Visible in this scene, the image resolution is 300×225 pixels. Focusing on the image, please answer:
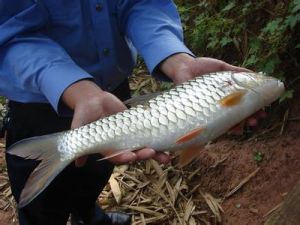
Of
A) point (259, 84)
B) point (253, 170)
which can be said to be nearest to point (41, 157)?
point (259, 84)

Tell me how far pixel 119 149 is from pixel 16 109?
672mm

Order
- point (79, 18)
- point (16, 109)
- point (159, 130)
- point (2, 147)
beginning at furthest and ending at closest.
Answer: point (2, 147) → point (16, 109) → point (79, 18) → point (159, 130)

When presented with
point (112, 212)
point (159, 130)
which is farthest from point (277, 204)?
point (159, 130)

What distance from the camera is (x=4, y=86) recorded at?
223cm

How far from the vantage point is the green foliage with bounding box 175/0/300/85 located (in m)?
3.40

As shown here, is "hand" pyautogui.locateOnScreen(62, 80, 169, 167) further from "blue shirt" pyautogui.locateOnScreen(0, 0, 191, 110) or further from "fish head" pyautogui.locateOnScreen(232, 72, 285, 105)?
"fish head" pyautogui.locateOnScreen(232, 72, 285, 105)

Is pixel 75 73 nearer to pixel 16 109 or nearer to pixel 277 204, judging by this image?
pixel 16 109

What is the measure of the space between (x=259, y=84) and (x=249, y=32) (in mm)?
1839

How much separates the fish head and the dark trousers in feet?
2.48

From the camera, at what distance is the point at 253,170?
3.19m

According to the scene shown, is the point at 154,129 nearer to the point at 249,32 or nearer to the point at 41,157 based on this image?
the point at 41,157

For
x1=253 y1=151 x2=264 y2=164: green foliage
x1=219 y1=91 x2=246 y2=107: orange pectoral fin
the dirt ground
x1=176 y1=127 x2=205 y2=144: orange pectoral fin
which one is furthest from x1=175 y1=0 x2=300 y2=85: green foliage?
x1=176 y1=127 x2=205 y2=144: orange pectoral fin

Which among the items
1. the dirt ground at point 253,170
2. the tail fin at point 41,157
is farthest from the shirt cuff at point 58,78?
the dirt ground at point 253,170

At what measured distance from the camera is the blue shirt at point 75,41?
205 centimetres
